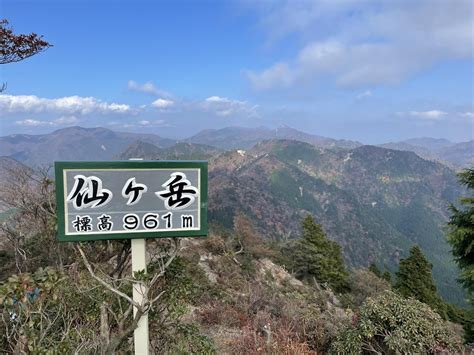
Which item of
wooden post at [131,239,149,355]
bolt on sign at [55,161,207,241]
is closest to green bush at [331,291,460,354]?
wooden post at [131,239,149,355]

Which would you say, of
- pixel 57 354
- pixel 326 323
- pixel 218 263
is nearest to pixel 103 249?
pixel 57 354

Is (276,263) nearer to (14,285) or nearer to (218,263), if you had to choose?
(218,263)

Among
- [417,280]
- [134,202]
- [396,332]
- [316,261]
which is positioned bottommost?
[417,280]

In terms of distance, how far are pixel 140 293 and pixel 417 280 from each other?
25579mm

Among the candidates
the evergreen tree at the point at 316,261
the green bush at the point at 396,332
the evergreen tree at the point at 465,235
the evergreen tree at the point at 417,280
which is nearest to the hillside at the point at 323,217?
the evergreen tree at the point at 316,261

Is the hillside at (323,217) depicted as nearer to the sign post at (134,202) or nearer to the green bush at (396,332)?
the green bush at (396,332)

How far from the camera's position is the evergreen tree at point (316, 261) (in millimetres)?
26344

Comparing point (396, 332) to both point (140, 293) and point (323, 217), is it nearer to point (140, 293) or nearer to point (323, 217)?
point (140, 293)

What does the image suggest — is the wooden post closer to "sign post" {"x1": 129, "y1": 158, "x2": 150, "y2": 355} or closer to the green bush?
"sign post" {"x1": 129, "y1": 158, "x2": 150, "y2": 355}

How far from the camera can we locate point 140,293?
322 centimetres

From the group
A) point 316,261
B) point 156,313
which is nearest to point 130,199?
point 156,313

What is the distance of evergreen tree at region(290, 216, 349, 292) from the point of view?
26.3 metres

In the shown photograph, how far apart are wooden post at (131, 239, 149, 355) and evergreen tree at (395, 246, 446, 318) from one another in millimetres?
24275

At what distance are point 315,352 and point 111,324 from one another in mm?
3428
